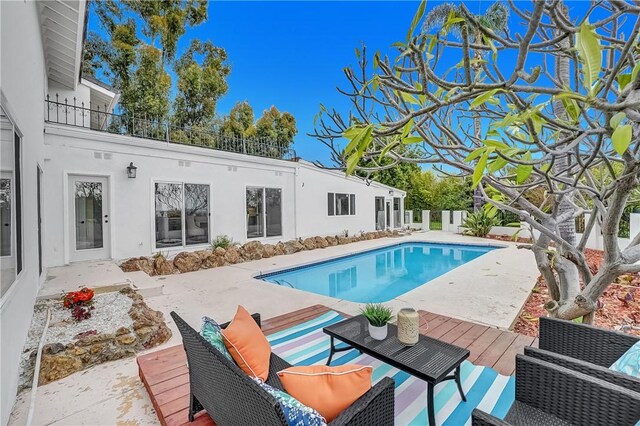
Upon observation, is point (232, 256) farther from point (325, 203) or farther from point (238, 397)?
point (238, 397)

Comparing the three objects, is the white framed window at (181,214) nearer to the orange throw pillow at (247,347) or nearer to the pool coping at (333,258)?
the pool coping at (333,258)

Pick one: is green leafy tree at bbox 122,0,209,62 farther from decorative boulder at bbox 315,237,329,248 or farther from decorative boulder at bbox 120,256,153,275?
decorative boulder at bbox 120,256,153,275

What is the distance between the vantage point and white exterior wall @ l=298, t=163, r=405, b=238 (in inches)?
534

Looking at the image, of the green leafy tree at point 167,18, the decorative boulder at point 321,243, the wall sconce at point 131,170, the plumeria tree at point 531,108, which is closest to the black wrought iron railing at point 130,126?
the wall sconce at point 131,170

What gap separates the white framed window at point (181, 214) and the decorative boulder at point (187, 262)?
1.17 meters

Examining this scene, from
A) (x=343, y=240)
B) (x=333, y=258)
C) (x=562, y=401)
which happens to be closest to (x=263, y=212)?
(x=333, y=258)

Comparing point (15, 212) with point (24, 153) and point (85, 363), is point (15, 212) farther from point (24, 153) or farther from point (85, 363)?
point (85, 363)

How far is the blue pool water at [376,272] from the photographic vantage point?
26.2 ft

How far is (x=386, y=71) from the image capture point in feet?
4.75

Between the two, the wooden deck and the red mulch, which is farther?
the red mulch

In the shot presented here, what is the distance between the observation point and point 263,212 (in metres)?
12.0

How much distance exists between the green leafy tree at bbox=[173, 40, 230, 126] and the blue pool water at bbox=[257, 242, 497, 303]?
50.2 feet

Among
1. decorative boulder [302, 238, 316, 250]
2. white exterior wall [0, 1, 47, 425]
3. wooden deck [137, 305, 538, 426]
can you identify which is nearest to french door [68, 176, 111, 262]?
white exterior wall [0, 1, 47, 425]

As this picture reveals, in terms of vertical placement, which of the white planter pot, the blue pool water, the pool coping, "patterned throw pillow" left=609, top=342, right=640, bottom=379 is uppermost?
"patterned throw pillow" left=609, top=342, right=640, bottom=379
